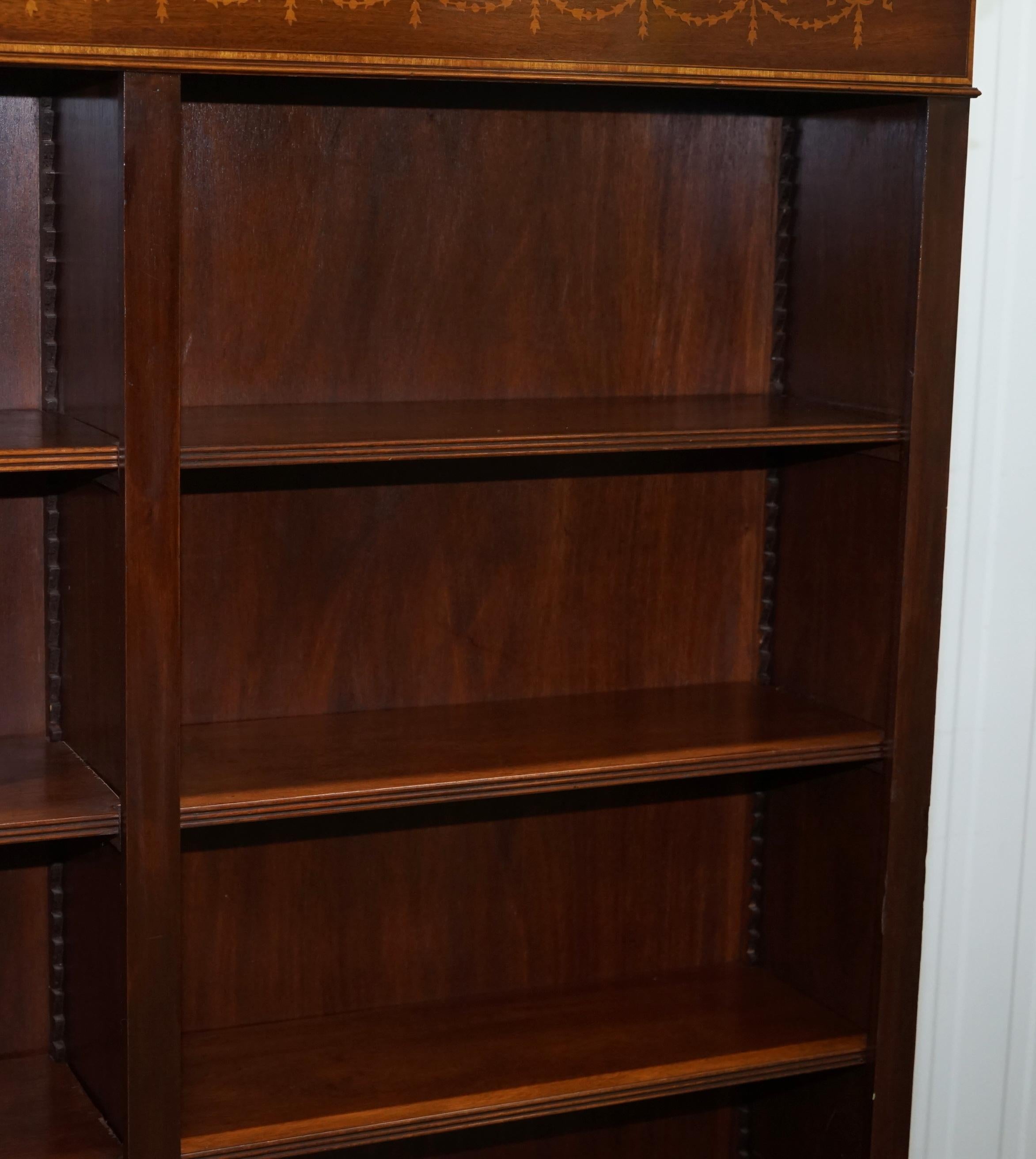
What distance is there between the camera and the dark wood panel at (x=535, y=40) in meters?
1.59

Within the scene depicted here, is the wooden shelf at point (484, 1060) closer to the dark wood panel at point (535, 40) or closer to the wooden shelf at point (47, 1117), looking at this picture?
the wooden shelf at point (47, 1117)

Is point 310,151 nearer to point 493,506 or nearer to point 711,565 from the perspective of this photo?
point 493,506

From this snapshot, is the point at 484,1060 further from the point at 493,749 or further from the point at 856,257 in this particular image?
the point at 856,257

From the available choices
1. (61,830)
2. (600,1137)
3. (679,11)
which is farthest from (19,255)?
(600,1137)

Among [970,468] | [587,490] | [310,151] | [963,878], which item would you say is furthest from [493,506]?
[963,878]

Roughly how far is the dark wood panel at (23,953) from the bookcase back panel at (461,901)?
0.58 feet

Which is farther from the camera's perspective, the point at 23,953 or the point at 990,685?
the point at 990,685

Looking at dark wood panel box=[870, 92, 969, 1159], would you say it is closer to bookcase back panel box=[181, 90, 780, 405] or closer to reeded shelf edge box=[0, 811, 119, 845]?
bookcase back panel box=[181, 90, 780, 405]

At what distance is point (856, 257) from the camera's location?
2088 millimetres

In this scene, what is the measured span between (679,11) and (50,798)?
1.10 metres

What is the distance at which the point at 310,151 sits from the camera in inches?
78.5

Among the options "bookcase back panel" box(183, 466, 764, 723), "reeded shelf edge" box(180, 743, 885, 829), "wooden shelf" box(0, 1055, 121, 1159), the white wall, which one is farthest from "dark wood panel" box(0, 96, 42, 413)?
the white wall

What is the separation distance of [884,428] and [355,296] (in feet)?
2.21

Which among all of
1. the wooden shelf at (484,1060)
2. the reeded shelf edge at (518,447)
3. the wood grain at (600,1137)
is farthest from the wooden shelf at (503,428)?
the wood grain at (600,1137)
